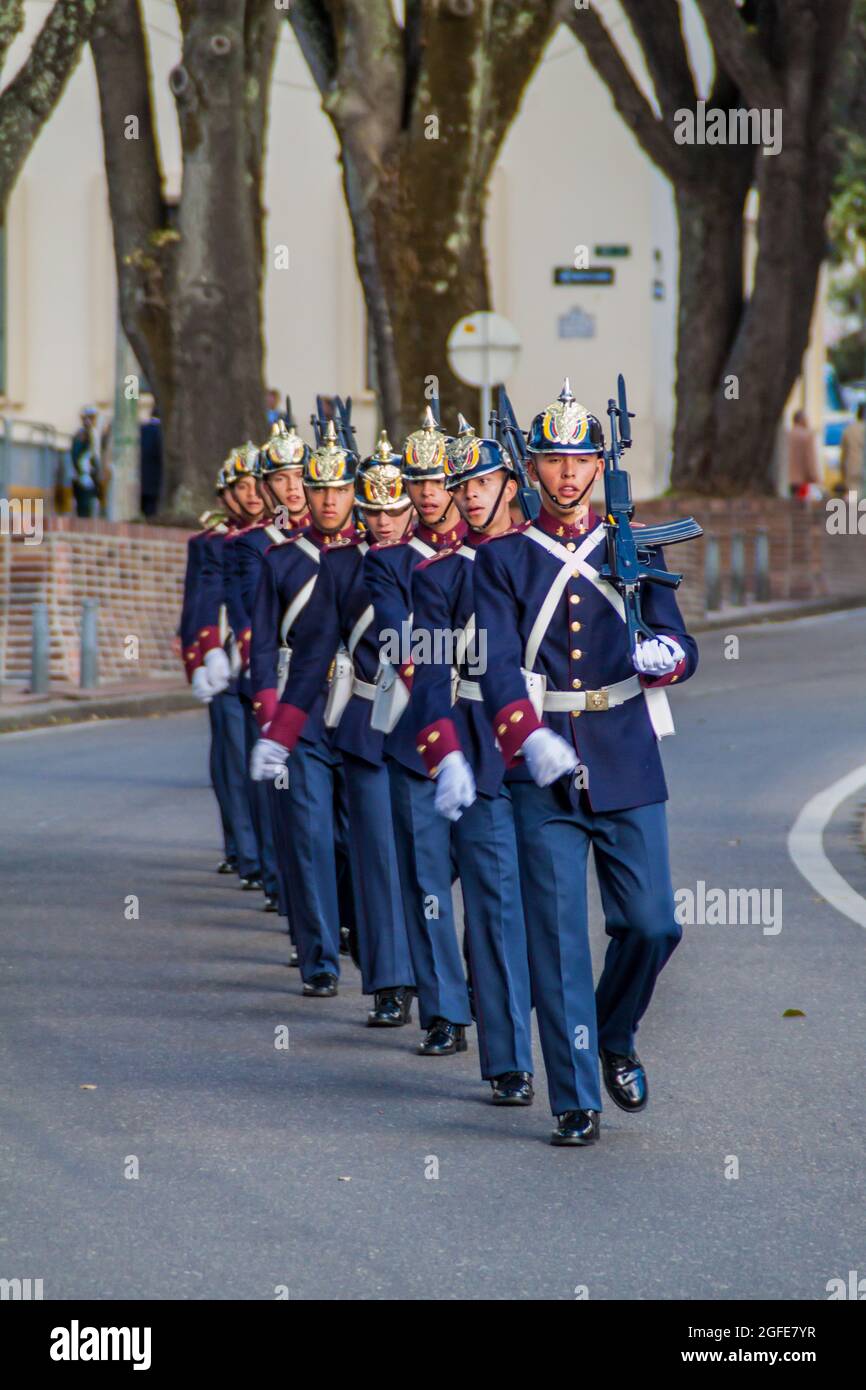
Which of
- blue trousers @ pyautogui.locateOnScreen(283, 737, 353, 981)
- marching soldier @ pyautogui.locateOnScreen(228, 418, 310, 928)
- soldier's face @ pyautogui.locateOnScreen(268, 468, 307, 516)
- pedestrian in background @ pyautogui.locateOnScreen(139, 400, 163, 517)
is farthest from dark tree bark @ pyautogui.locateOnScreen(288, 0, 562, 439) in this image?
blue trousers @ pyautogui.locateOnScreen(283, 737, 353, 981)

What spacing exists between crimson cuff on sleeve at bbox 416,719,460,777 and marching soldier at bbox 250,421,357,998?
152cm

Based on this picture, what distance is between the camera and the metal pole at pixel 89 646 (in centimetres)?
2064

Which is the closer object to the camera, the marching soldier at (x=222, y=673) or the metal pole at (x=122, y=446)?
the marching soldier at (x=222, y=673)

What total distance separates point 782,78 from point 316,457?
20.2 meters

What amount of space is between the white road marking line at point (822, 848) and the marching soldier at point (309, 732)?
2.32 meters

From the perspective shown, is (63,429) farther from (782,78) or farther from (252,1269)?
(252,1269)

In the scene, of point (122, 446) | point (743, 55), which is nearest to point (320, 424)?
point (122, 446)

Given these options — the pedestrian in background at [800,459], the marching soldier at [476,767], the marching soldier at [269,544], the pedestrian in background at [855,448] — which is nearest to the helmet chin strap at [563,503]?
the marching soldier at [476,767]

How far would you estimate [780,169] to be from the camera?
28.8 metres

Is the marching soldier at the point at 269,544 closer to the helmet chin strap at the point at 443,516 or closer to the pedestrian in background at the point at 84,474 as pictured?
the helmet chin strap at the point at 443,516

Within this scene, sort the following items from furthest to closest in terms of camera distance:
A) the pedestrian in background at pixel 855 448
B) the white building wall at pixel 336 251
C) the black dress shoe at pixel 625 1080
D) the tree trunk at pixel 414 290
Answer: the pedestrian in background at pixel 855 448, the white building wall at pixel 336 251, the tree trunk at pixel 414 290, the black dress shoe at pixel 625 1080

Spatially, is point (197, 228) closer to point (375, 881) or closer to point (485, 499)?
point (375, 881)

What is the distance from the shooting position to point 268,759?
9352mm

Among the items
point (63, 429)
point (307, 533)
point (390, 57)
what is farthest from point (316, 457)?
point (63, 429)
